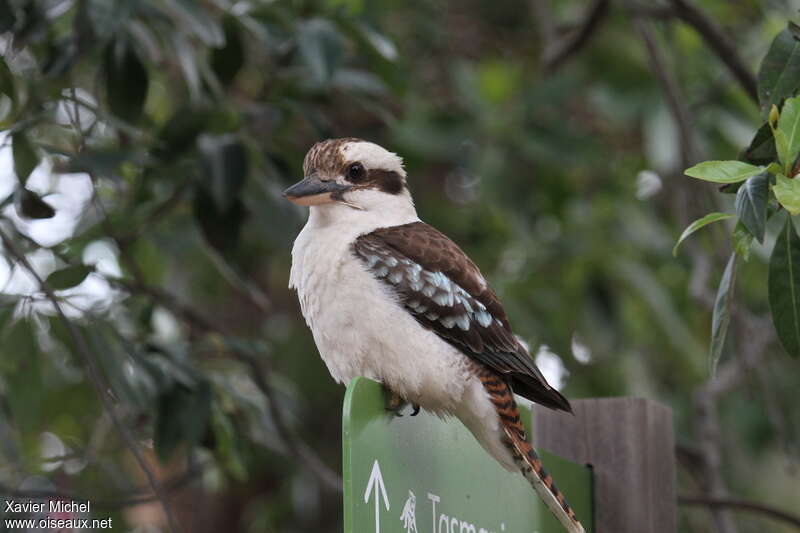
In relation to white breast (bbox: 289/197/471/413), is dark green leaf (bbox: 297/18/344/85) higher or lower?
higher

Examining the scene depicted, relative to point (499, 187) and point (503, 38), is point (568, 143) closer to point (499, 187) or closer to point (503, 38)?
point (499, 187)

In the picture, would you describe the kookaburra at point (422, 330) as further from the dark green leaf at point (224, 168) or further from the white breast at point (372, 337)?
the dark green leaf at point (224, 168)

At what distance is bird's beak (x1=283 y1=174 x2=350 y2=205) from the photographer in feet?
7.11

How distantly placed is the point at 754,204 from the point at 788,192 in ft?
0.16

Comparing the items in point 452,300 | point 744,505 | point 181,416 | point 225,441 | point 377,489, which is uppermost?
point 452,300

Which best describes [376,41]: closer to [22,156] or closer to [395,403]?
[22,156]

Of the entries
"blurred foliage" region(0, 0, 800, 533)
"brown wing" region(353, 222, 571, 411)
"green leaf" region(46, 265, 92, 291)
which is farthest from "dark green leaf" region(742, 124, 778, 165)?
"green leaf" region(46, 265, 92, 291)

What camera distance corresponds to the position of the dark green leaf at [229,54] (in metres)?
2.99

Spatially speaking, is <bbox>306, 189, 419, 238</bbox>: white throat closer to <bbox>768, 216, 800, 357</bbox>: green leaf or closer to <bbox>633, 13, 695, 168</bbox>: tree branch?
<bbox>768, 216, 800, 357</bbox>: green leaf

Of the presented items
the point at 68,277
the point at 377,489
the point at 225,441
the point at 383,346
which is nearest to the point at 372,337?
the point at 383,346

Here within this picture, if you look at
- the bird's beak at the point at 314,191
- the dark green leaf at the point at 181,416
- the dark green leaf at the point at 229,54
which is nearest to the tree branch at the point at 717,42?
the dark green leaf at the point at 229,54

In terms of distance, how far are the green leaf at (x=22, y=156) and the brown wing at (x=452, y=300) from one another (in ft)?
2.81

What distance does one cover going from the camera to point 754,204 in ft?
5.12

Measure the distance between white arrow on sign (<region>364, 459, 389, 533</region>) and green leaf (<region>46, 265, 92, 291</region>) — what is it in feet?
3.98
